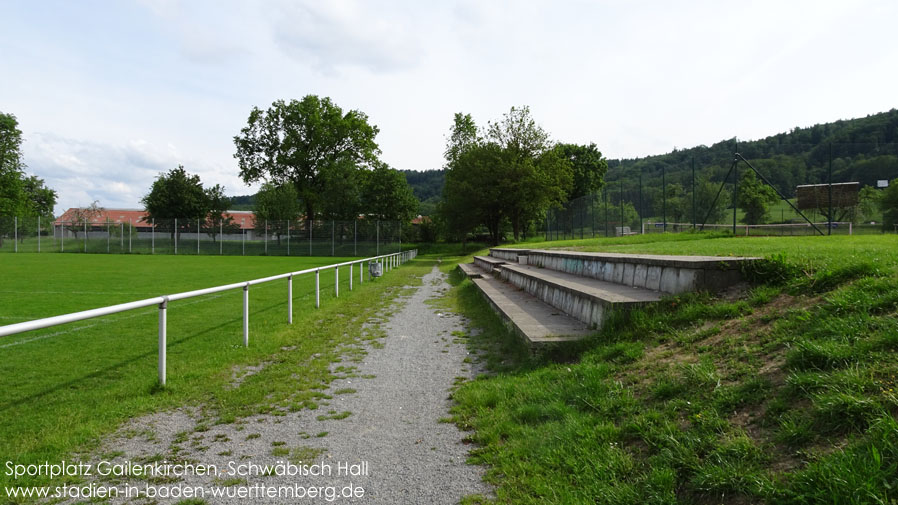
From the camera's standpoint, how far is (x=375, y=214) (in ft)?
175

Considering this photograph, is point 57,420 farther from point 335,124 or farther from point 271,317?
point 335,124

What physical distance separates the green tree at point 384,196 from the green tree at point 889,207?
4329 centimetres

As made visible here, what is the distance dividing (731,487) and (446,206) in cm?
4239

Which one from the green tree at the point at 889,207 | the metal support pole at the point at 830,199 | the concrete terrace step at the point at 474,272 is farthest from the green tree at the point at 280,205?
the green tree at the point at 889,207

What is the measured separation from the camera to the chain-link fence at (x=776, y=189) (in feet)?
47.0

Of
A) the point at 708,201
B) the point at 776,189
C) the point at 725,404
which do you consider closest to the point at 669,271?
the point at 725,404

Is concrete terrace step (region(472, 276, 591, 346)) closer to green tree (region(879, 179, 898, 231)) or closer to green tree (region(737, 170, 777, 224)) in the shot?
green tree (region(737, 170, 777, 224))

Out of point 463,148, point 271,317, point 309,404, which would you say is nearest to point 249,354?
point 309,404

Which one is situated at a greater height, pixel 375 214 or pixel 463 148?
pixel 463 148

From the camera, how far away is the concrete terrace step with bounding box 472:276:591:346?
4973 mm

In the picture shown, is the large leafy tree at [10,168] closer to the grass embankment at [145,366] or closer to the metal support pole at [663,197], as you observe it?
the grass embankment at [145,366]

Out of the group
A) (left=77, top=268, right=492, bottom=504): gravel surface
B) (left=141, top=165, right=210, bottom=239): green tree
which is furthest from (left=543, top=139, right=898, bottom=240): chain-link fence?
(left=141, top=165, right=210, bottom=239): green tree

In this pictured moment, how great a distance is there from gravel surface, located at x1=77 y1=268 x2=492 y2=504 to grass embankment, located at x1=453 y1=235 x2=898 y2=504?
269mm

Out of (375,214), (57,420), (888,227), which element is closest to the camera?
(57,420)
